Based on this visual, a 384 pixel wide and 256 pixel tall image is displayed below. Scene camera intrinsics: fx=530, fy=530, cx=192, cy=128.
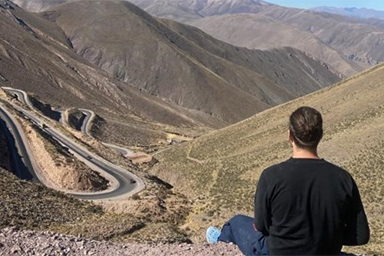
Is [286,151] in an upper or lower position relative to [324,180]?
lower

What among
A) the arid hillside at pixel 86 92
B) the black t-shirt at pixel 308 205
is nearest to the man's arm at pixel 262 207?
the black t-shirt at pixel 308 205

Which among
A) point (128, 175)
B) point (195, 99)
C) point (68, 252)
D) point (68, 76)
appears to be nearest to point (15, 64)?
point (68, 76)

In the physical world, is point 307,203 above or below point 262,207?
above

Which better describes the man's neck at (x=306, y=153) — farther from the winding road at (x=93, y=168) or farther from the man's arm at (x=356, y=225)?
the winding road at (x=93, y=168)

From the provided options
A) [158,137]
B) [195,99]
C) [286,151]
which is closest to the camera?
[286,151]

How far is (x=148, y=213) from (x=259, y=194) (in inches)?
1010

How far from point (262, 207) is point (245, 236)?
7.94 ft

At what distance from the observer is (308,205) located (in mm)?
5406

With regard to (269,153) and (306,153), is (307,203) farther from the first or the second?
(269,153)

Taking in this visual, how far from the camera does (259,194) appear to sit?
5.50m

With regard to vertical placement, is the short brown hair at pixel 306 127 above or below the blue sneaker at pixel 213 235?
above

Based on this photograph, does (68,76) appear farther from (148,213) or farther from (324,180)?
(324,180)

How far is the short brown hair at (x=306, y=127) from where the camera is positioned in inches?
216

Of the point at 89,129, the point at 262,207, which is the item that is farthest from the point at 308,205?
the point at 89,129
